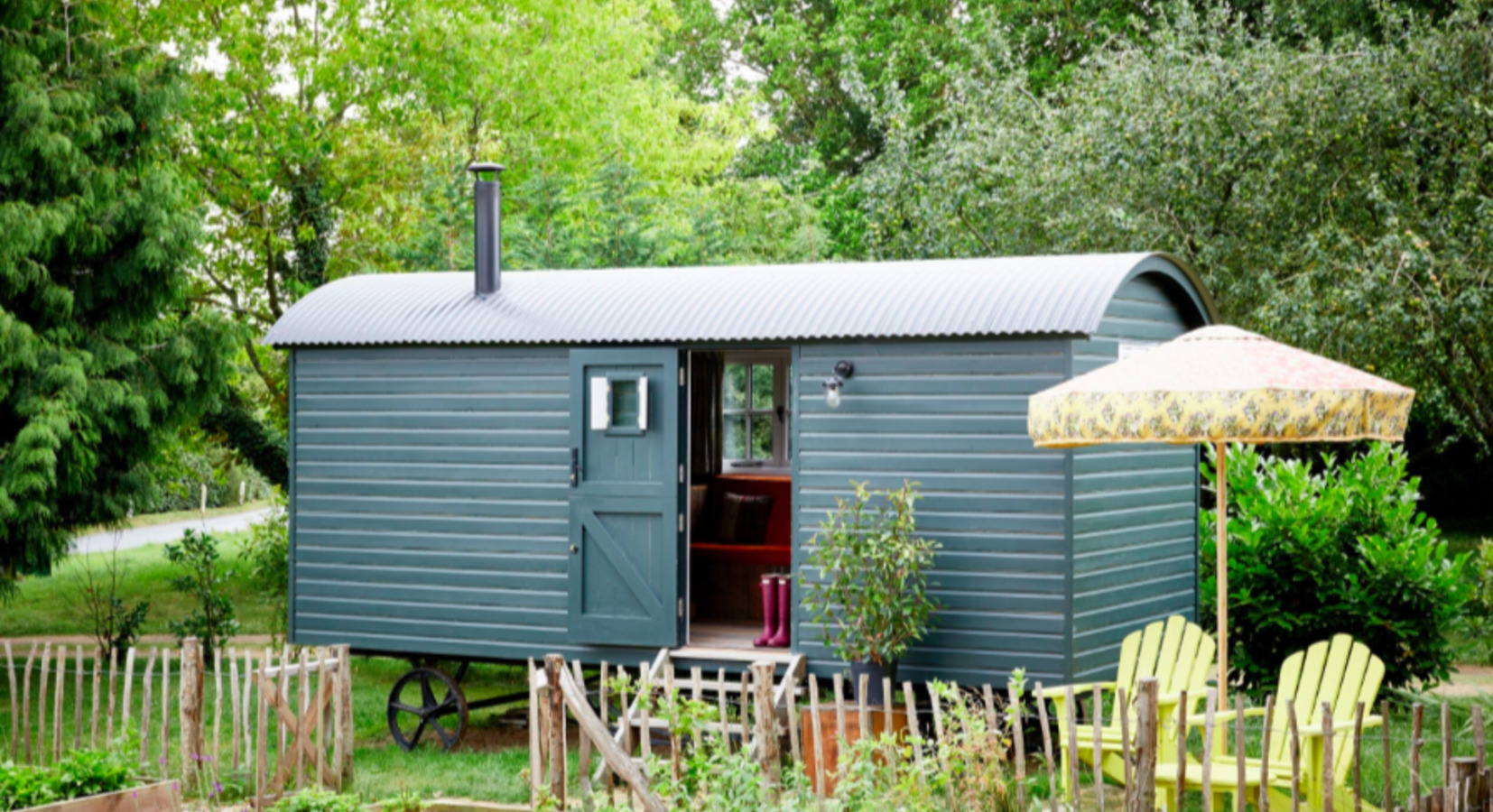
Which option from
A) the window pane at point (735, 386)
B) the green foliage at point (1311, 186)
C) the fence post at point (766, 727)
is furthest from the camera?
the green foliage at point (1311, 186)

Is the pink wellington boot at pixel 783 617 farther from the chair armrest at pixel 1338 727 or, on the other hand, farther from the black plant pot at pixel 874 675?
the chair armrest at pixel 1338 727

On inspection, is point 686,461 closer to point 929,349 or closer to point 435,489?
point 929,349

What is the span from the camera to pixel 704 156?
26.4 metres

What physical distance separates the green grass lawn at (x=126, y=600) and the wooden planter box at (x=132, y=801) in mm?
8307

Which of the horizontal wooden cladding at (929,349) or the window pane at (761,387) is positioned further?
the window pane at (761,387)

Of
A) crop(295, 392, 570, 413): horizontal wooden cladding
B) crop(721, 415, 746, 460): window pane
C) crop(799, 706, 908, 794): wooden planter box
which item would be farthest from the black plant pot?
crop(721, 415, 746, 460): window pane

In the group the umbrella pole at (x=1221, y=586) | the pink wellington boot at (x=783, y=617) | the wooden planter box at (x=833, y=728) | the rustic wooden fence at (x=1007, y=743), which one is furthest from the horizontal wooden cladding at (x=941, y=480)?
the wooden planter box at (x=833, y=728)

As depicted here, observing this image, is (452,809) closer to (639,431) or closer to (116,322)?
(639,431)

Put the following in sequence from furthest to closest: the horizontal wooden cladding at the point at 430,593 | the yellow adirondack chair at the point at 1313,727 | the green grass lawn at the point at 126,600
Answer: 1. the green grass lawn at the point at 126,600
2. the horizontal wooden cladding at the point at 430,593
3. the yellow adirondack chair at the point at 1313,727

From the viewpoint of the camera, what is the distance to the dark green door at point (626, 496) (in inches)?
388

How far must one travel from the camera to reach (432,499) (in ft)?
35.2

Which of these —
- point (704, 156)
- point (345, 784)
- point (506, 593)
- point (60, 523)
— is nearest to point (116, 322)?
point (60, 523)

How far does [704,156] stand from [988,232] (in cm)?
996

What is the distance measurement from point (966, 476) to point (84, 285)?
7945 millimetres
